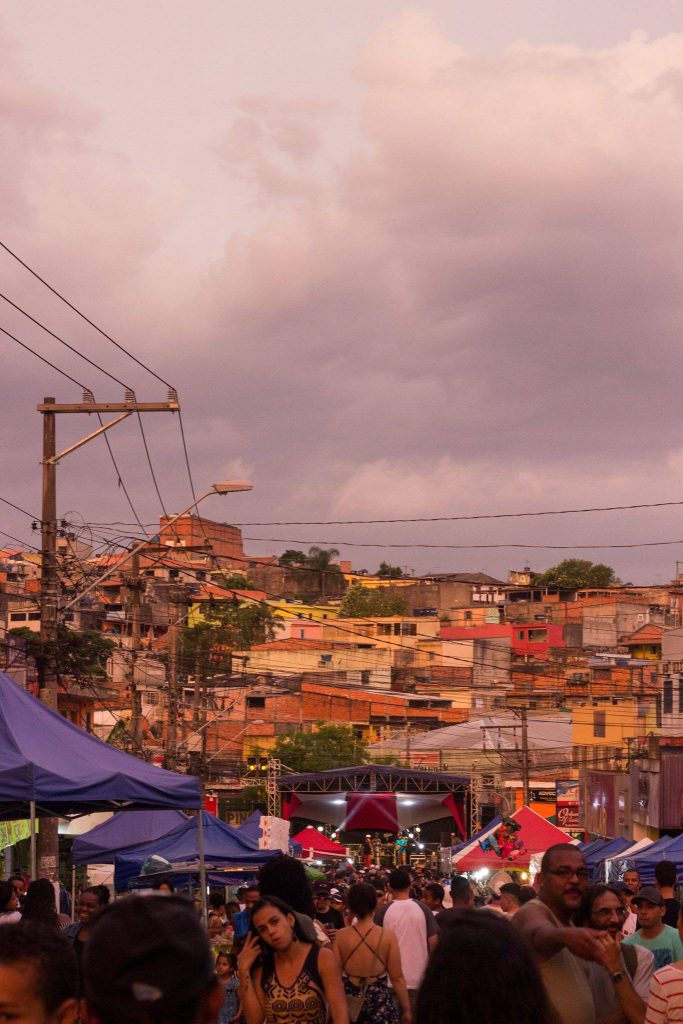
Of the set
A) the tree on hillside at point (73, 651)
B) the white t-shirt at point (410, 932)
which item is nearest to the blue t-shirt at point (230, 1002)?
the white t-shirt at point (410, 932)

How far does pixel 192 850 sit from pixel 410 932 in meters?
11.4

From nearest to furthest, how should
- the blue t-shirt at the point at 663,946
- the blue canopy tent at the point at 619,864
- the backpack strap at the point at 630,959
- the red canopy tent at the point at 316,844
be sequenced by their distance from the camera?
1. the backpack strap at the point at 630,959
2. the blue t-shirt at the point at 663,946
3. the blue canopy tent at the point at 619,864
4. the red canopy tent at the point at 316,844

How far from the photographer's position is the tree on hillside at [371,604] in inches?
4729

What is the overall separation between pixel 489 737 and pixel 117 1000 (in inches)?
2999

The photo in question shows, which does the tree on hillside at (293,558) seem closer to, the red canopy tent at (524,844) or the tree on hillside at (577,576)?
the tree on hillside at (577,576)

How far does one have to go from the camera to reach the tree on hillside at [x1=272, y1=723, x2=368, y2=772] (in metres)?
77.2

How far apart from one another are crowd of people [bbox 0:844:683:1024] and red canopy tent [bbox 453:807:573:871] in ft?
67.6

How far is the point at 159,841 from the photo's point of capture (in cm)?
2280

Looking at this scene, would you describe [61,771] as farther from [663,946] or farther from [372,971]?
[663,946]

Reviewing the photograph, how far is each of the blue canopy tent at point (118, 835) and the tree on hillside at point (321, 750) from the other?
A: 171 feet

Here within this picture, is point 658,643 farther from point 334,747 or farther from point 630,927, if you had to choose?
point 630,927

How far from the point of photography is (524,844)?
32.1 metres

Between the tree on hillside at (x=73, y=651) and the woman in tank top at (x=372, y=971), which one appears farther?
the tree on hillside at (x=73, y=651)

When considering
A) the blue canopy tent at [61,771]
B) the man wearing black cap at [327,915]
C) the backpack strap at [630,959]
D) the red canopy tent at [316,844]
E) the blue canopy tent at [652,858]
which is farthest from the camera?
the red canopy tent at [316,844]
